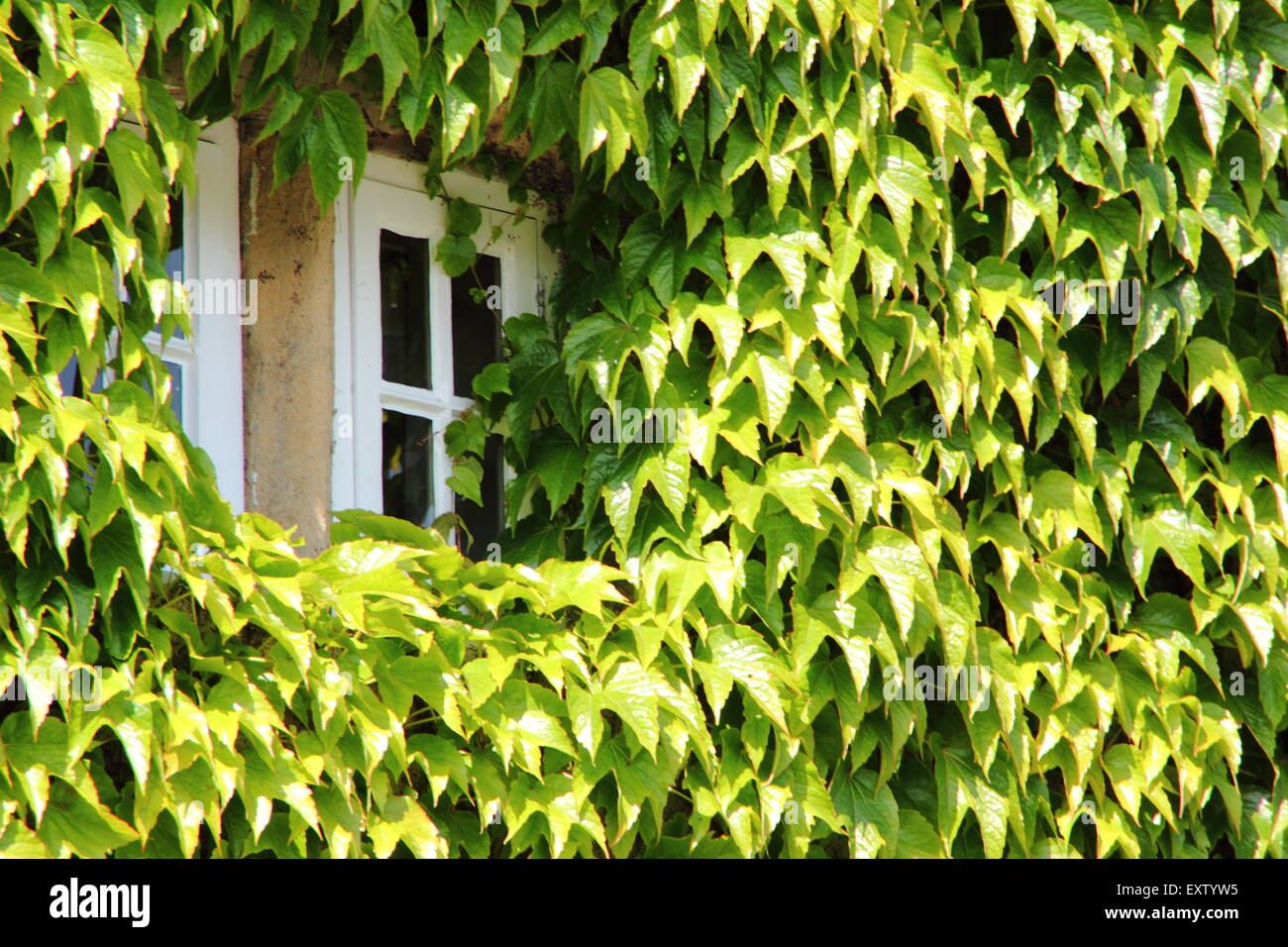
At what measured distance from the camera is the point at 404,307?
293 cm

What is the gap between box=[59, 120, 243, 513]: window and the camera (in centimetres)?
264

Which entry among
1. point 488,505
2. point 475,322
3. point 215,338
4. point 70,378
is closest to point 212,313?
point 215,338

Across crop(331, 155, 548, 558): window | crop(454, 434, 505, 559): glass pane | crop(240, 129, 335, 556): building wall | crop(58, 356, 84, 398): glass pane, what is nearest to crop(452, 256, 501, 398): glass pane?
crop(331, 155, 548, 558): window

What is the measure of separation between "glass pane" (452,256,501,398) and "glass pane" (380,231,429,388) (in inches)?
2.6

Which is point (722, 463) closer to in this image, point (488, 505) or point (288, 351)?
point (488, 505)

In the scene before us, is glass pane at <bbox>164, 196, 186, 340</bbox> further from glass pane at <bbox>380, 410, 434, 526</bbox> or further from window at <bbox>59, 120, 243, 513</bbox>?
glass pane at <bbox>380, 410, 434, 526</bbox>

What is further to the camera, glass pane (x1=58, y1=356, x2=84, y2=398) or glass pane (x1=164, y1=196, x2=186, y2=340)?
glass pane (x1=164, y1=196, x2=186, y2=340)

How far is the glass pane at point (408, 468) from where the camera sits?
286cm

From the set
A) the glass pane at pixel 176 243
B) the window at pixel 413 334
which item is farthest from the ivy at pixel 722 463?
the glass pane at pixel 176 243

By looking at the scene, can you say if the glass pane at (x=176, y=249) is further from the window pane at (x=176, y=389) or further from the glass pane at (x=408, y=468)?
the glass pane at (x=408, y=468)

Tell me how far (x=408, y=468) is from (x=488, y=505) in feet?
0.59

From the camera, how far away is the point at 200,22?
235 centimetres
